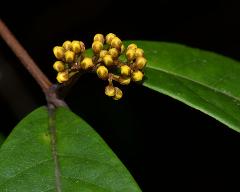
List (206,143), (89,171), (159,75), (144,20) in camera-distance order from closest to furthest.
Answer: (89,171) → (159,75) → (206,143) → (144,20)

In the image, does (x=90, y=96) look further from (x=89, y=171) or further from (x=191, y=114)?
(x=89, y=171)

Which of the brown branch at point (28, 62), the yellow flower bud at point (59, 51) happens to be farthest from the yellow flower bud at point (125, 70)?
the brown branch at point (28, 62)

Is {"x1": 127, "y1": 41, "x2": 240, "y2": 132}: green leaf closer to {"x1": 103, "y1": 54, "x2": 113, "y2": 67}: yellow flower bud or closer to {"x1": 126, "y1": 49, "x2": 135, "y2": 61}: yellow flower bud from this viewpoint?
{"x1": 126, "y1": 49, "x2": 135, "y2": 61}: yellow flower bud

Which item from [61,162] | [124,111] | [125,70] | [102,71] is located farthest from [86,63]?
[124,111]

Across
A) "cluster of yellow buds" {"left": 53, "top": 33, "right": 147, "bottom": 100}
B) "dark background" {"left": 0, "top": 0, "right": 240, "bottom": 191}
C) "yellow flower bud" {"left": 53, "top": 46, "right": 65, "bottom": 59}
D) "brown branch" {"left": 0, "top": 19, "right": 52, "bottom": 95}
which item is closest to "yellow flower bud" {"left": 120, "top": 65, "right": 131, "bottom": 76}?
"cluster of yellow buds" {"left": 53, "top": 33, "right": 147, "bottom": 100}

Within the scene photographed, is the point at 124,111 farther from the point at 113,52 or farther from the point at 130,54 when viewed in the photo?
the point at 113,52

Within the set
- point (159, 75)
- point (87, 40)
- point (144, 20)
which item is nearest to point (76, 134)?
point (159, 75)
